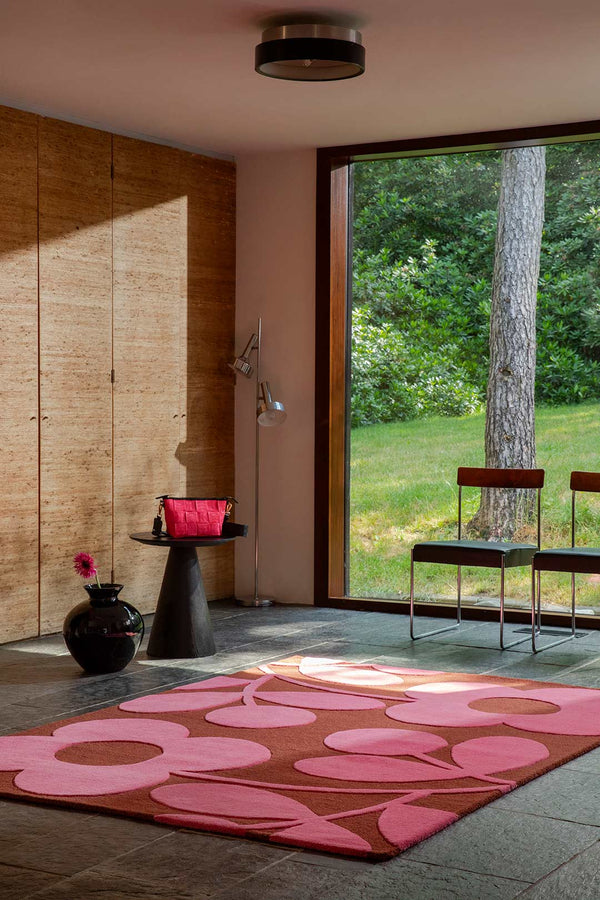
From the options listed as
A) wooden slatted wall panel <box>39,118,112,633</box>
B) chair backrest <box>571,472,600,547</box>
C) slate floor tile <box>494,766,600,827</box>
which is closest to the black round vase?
wooden slatted wall panel <box>39,118,112,633</box>

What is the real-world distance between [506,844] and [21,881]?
119 cm

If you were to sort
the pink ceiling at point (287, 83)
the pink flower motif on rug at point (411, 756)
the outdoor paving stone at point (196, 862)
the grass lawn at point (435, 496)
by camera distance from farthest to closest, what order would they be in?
1. the grass lawn at point (435, 496)
2. the pink ceiling at point (287, 83)
3. the pink flower motif on rug at point (411, 756)
4. the outdoor paving stone at point (196, 862)

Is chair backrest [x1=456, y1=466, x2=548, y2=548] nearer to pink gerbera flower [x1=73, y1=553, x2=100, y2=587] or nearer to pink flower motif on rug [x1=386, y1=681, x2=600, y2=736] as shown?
pink flower motif on rug [x1=386, y1=681, x2=600, y2=736]

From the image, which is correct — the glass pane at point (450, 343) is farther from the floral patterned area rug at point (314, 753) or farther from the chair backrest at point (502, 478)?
the floral patterned area rug at point (314, 753)

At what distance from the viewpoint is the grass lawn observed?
28.2ft

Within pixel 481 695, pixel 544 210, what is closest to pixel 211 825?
pixel 481 695

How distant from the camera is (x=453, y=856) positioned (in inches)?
119

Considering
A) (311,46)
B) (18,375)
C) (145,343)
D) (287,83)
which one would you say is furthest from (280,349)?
(311,46)

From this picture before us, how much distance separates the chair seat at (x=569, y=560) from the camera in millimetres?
5457

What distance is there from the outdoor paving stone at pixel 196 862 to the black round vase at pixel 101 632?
6.44ft

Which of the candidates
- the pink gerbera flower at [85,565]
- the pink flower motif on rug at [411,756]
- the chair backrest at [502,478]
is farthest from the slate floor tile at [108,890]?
the chair backrest at [502,478]

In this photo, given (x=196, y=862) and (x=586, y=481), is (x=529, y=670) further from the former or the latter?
(x=196, y=862)

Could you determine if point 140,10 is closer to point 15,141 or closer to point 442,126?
point 15,141

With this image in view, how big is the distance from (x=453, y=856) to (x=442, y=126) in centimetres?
427
